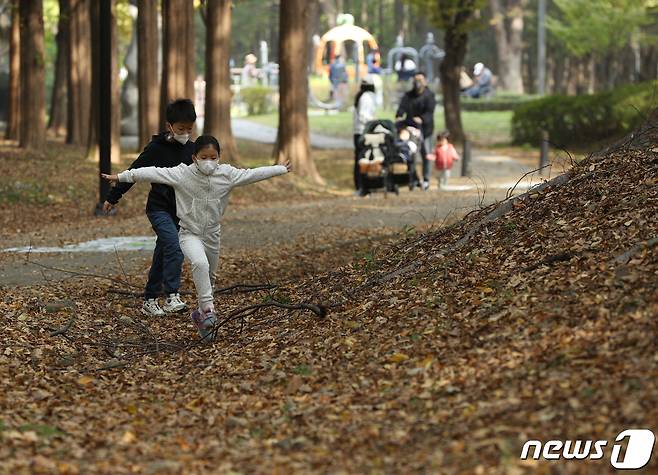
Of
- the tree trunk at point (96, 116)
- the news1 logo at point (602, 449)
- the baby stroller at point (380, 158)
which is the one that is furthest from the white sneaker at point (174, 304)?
the tree trunk at point (96, 116)

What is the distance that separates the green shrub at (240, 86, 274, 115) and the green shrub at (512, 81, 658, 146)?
25.4 m

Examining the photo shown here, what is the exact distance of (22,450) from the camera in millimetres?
6277

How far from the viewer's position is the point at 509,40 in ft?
237

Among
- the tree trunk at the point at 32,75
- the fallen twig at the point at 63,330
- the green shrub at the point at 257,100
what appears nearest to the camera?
the fallen twig at the point at 63,330

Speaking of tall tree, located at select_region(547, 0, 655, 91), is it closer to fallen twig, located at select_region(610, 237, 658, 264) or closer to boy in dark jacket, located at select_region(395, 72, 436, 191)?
boy in dark jacket, located at select_region(395, 72, 436, 191)

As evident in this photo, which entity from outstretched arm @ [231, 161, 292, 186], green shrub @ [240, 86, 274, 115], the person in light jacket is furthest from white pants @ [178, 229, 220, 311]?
green shrub @ [240, 86, 274, 115]

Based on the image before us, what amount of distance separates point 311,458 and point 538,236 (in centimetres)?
337

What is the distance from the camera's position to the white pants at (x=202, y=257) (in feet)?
29.7

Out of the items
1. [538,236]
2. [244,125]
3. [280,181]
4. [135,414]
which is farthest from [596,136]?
[135,414]

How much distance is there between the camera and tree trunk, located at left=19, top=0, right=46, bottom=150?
27.5 metres

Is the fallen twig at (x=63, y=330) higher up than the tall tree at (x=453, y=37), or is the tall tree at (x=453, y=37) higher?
the tall tree at (x=453, y=37)

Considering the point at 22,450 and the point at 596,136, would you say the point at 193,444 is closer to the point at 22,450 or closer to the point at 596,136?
the point at 22,450

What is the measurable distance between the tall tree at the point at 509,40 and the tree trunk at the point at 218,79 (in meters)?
43.8

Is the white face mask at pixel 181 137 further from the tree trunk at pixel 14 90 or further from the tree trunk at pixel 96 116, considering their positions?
the tree trunk at pixel 14 90
